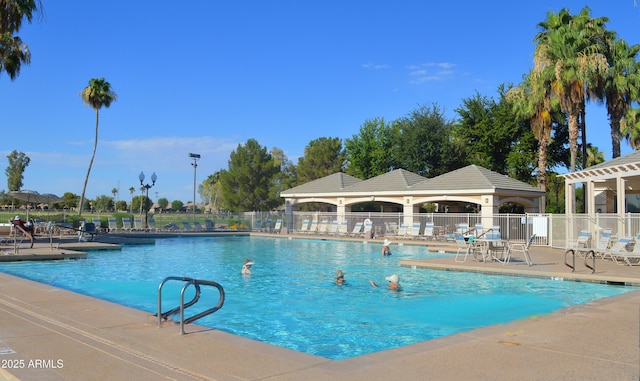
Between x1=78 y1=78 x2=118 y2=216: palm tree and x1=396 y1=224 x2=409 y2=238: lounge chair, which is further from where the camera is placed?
x1=78 y1=78 x2=118 y2=216: palm tree

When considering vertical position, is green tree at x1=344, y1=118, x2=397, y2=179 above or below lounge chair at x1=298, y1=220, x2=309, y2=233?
above

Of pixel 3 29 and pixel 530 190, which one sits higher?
pixel 3 29

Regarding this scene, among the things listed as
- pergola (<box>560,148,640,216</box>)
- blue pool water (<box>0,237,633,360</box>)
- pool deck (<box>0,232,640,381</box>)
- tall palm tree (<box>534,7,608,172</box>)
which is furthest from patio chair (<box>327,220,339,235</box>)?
pool deck (<box>0,232,640,381</box>)

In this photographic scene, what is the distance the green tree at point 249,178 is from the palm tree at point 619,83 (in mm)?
38603

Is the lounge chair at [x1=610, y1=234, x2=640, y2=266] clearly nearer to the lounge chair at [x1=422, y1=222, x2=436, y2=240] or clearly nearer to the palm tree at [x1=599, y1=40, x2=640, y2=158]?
the lounge chair at [x1=422, y1=222, x2=436, y2=240]

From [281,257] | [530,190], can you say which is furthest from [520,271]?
[530,190]

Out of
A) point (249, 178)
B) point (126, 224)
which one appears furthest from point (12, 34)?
point (249, 178)

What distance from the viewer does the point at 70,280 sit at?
13422 millimetres

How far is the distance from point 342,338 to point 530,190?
83.9ft

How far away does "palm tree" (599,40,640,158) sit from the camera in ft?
93.5

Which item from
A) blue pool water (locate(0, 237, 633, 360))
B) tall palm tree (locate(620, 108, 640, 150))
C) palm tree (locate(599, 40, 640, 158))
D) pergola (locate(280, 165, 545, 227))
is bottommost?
blue pool water (locate(0, 237, 633, 360))

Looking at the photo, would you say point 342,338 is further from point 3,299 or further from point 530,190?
point 530,190

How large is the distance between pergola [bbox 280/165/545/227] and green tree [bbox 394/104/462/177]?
28.0ft

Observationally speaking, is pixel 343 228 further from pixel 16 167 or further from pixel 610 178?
pixel 16 167
